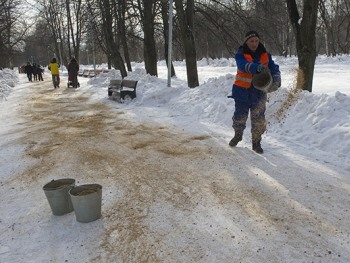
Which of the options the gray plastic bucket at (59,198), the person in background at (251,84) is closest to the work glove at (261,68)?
the person in background at (251,84)

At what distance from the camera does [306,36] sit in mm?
7812

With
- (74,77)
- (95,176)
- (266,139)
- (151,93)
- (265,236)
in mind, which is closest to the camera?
(265,236)

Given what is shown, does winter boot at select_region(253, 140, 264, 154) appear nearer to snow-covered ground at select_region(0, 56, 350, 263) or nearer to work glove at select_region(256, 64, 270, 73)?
snow-covered ground at select_region(0, 56, 350, 263)

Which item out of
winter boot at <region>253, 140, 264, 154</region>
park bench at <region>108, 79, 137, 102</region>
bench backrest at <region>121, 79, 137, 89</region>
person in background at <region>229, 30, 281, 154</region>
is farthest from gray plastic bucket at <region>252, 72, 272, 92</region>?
bench backrest at <region>121, 79, 137, 89</region>

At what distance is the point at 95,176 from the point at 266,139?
3180 millimetres

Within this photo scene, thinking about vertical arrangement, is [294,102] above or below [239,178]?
above

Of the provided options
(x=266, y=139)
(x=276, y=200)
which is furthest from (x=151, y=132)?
(x=276, y=200)

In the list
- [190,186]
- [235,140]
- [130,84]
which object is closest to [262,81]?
[235,140]

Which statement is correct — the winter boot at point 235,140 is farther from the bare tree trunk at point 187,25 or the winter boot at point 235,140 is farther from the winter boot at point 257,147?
the bare tree trunk at point 187,25

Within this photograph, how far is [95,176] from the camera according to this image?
16.6 ft

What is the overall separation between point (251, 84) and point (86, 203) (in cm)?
325

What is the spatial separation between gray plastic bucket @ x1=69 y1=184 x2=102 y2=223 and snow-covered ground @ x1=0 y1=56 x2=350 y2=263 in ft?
0.29

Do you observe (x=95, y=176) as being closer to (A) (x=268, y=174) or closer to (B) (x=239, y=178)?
(B) (x=239, y=178)

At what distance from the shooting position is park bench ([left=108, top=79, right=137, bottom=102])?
1248 cm
